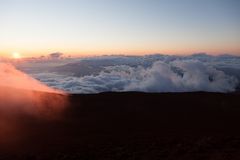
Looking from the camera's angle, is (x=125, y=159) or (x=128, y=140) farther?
(x=128, y=140)

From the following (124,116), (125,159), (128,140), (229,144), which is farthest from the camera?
(124,116)

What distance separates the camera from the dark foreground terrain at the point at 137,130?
52.1 feet

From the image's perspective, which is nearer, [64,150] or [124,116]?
[64,150]

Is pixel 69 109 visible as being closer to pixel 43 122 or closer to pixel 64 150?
pixel 43 122

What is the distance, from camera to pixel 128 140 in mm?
18953

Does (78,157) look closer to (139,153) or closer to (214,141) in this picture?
(139,153)

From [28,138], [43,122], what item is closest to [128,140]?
[28,138]

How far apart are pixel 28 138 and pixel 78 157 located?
5555 mm

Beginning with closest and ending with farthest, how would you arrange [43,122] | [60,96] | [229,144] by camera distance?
1. [229,144]
2. [43,122]
3. [60,96]

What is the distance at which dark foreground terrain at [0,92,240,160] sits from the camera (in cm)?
1588

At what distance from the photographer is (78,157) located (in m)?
15.7

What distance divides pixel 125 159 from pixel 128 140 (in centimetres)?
408

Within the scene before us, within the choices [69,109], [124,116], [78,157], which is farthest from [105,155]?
→ [69,109]

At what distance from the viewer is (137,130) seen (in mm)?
22328
